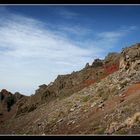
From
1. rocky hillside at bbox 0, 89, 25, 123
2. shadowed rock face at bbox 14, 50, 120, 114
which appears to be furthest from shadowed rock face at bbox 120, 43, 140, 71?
rocky hillside at bbox 0, 89, 25, 123

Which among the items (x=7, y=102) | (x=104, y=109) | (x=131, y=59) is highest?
(x=131, y=59)

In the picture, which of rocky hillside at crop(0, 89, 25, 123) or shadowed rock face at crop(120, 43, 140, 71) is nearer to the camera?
shadowed rock face at crop(120, 43, 140, 71)

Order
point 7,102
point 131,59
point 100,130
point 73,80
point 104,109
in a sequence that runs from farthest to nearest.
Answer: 1. point 7,102
2. point 73,80
3. point 131,59
4. point 104,109
5. point 100,130

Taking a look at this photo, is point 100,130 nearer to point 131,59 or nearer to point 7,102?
point 131,59

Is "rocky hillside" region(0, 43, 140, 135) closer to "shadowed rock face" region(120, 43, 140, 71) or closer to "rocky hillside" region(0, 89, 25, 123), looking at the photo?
"shadowed rock face" region(120, 43, 140, 71)

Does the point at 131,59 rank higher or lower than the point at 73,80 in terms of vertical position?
lower

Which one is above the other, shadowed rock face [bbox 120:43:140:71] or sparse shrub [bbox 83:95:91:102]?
shadowed rock face [bbox 120:43:140:71]

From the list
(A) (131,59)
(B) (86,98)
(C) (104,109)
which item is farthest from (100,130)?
(A) (131,59)

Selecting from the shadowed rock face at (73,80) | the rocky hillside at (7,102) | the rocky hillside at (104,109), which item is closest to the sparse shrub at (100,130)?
the rocky hillside at (104,109)

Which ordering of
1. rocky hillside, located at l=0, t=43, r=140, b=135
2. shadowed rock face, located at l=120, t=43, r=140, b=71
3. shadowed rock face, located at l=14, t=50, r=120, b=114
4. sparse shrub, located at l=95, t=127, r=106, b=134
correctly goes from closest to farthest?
sparse shrub, located at l=95, t=127, r=106, b=134 → rocky hillside, located at l=0, t=43, r=140, b=135 → shadowed rock face, located at l=120, t=43, r=140, b=71 → shadowed rock face, located at l=14, t=50, r=120, b=114

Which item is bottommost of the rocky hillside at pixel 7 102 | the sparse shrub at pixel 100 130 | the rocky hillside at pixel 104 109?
the sparse shrub at pixel 100 130

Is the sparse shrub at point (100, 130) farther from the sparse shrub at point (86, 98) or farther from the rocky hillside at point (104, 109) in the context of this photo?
the sparse shrub at point (86, 98)
